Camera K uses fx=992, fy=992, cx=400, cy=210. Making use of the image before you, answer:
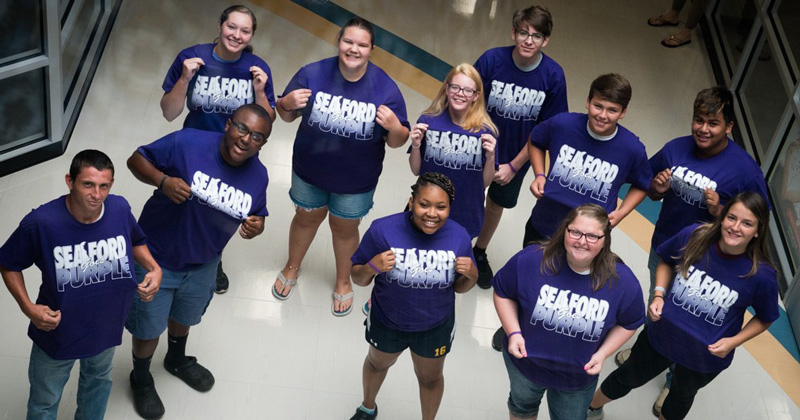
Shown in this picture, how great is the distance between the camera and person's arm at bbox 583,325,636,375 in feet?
12.2

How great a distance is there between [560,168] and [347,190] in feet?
3.32

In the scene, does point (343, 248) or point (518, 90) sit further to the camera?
point (343, 248)

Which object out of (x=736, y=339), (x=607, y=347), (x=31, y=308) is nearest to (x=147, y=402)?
(x=31, y=308)

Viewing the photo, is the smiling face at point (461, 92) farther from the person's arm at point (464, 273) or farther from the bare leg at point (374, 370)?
the bare leg at point (374, 370)

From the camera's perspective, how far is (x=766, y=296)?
3916mm

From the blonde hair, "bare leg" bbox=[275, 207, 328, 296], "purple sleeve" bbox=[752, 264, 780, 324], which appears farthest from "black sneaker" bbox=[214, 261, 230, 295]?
"purple sleeve" bbox=[752, 264, 780, 324]

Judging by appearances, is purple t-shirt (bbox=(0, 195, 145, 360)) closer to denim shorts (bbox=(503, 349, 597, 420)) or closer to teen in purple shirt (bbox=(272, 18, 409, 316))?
teen in purple shirt (bbox=(272, 18, 409, 316))

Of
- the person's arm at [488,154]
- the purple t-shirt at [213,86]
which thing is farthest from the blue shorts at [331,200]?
the person's arm at [488,154]

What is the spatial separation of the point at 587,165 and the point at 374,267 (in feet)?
3.85

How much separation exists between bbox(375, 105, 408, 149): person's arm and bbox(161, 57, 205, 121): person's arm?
83 cm

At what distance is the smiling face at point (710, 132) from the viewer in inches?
169

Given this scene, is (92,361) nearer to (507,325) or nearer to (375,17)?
(507,325)

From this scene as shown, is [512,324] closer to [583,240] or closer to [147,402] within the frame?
[583,240]

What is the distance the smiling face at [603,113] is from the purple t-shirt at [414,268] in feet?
2.77
